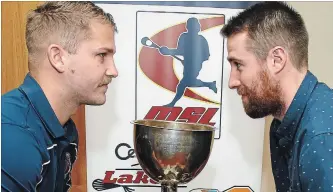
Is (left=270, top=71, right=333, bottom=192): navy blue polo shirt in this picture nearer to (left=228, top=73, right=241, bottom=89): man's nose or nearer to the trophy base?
(left=228, top=73, right=241, bottom=89): man's nose

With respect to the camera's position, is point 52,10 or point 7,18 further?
point 7,18

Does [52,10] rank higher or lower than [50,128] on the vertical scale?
higher

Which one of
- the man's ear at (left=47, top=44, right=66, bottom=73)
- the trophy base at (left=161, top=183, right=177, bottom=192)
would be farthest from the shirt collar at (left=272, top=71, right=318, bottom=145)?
the man's ear at (left=47, top=44, right=66, bottom=73)

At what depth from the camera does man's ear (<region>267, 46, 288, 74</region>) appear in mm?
1168

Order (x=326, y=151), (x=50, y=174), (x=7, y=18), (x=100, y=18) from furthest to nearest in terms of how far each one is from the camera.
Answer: (x=7, y=18) < (x=100, y=18) < (x=50, y=174) < (x=326, y=151)

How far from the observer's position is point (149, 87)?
1660 millimetres

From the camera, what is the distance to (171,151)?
1.19m

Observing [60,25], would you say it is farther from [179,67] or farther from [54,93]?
[179,67]

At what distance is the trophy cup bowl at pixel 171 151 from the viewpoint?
3.87 ft

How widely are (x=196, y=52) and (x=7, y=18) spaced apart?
2.53 ft

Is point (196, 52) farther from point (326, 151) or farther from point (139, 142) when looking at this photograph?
point (326, 151)

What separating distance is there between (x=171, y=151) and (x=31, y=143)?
405 mm

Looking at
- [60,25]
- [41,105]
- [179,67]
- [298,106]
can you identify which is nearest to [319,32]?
[179,67]

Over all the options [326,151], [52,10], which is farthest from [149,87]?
[326,151]
